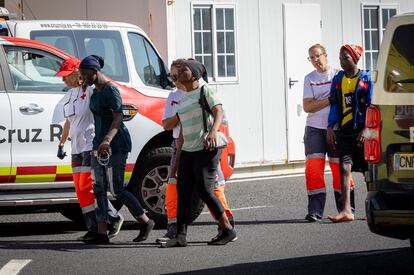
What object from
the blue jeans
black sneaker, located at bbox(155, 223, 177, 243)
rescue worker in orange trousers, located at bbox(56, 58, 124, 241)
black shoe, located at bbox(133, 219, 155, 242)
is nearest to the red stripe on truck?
rescue worker in orange trousers, located at bbox(56, 58, 124, 241)

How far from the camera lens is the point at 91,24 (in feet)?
40.7

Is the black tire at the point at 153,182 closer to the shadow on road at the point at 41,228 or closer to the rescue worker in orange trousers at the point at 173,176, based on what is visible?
the shadow on road at the point at 41,228

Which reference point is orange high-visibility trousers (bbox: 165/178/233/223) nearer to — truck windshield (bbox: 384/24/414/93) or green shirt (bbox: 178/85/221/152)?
green shirt (bbox: 178/85/221/152)

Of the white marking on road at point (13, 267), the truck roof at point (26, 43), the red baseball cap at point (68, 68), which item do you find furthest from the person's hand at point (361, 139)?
the white marking on road at point (13, 267)

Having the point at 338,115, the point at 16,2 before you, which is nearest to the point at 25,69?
the point at 338,115

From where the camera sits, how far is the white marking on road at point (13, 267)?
30.7 feet

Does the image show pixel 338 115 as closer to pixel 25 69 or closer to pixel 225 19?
pixel 25 69

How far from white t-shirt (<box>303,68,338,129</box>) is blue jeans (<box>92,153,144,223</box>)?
94.7 inches

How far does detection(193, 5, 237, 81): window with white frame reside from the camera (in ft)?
58.0

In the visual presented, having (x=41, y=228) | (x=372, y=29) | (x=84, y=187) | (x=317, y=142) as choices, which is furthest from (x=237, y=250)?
(x=372, y=29)

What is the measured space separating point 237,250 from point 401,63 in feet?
9.26

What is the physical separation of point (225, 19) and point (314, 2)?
5.55 feet

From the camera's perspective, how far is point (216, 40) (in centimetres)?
1781

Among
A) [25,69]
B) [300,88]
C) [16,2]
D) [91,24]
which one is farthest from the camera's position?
[300,88]
